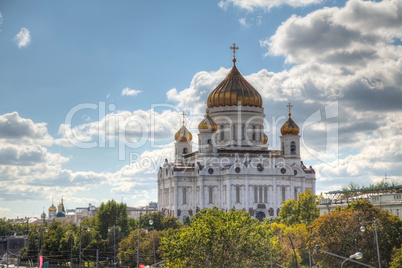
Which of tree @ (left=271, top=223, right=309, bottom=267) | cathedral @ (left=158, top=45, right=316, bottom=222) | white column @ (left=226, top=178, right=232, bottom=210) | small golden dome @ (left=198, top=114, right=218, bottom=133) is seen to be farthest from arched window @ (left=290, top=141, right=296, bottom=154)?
tree @ (left=271, top=223, right=309, bottom=267)

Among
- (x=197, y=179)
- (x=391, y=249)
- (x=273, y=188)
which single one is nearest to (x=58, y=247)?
(x=197, y=179)

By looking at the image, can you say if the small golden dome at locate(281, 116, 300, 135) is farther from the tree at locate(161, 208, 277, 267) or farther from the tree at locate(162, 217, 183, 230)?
the tree at locate(161, 208, 277, 267)

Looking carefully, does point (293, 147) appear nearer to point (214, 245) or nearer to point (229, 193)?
point (229, 193)

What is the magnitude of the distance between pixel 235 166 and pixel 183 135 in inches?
825

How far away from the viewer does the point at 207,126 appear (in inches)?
4606

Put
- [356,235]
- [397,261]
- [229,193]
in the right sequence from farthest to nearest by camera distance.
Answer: [229,193] < [356,235] < [397,261]

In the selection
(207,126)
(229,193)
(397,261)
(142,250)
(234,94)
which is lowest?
(142,250)

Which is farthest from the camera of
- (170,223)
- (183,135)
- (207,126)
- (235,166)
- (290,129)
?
(183,135)

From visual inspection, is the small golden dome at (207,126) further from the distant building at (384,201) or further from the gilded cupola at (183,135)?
the distant building at (384,201)

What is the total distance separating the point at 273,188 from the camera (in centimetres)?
11619

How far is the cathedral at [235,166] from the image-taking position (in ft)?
378

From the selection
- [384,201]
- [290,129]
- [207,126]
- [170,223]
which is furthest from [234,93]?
[384,201]

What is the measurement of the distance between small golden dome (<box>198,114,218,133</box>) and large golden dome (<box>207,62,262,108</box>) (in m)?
6.87

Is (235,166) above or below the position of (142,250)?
above
